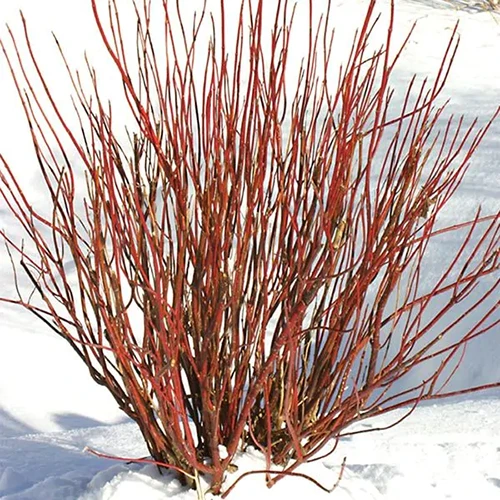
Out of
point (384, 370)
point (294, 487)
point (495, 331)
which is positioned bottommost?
point (495, 331)

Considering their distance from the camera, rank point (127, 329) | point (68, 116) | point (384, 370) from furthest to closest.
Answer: point (68, 116) < point (384, 370) < point (127, 329)

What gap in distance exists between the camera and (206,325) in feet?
5.43

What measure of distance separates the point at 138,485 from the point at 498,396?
4.35 ft

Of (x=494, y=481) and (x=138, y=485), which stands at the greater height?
(x=138, y=485)

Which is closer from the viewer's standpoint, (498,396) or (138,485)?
(138,485)

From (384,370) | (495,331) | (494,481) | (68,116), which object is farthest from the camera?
(68,116)

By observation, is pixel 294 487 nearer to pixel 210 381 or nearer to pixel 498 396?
pixel 210 381

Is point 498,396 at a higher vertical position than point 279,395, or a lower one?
lower

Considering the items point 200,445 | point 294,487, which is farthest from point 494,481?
point 200,445

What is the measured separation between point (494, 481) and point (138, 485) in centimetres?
88

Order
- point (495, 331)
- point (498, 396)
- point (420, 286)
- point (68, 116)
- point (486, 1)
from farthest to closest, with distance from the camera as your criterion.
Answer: point (486, 1) → point (68, 116) → point (420, 286) → point (495, 331) → point (498, 396)

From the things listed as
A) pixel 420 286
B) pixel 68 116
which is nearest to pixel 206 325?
pixel 420 286

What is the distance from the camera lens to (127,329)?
1.64 meters

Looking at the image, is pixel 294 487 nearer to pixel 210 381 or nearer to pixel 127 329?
pixel 210 381
